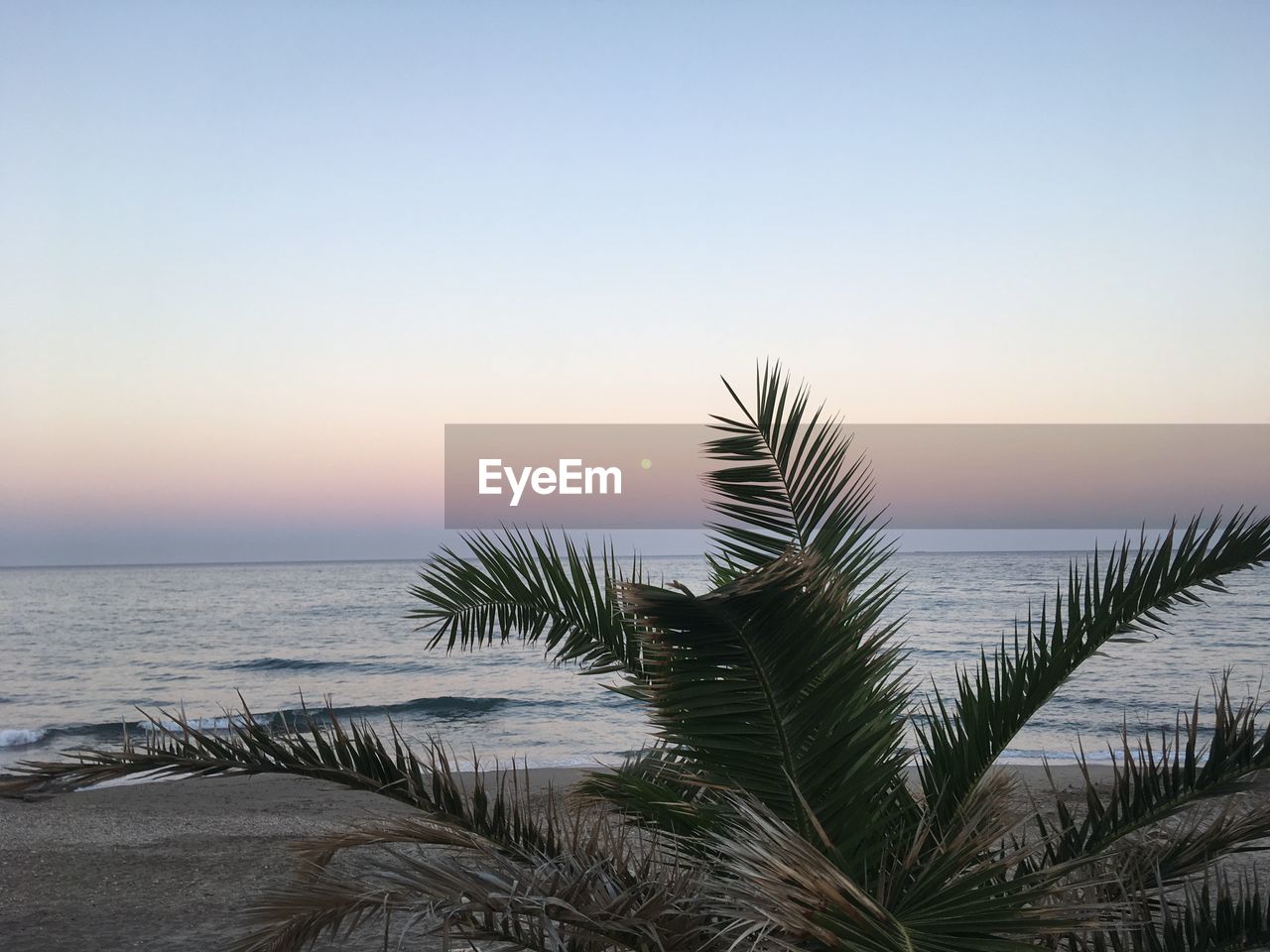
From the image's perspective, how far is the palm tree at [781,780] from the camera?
2154mm

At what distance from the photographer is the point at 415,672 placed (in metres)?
27.2

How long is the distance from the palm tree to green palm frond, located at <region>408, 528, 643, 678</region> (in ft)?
0.04

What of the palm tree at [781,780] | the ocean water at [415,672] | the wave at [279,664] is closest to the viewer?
the palm tree at [781,780]

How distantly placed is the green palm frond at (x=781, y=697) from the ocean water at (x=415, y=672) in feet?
6.38

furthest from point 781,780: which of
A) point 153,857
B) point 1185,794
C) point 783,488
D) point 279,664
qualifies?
point 279,664

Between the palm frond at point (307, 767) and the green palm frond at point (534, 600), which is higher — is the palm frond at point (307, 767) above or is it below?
below

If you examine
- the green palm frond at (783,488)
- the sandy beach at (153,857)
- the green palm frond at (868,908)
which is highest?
the green palm frond at (783,488)

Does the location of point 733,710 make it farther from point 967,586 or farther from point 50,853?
point 967,586

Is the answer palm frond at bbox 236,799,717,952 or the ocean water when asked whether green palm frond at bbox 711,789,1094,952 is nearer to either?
palm frond at bbox 236,799,717,952

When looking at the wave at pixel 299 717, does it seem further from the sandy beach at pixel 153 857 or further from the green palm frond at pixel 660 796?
the green palm frond at pixel 660 796

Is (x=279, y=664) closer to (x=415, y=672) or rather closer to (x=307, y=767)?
(x=415, y=672)

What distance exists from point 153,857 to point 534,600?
5.69 metres

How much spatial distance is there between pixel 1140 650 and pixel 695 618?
28.3m

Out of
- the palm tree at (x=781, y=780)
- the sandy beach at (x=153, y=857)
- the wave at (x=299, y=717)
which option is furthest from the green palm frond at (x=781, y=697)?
the wave at (x=299, y=717)
